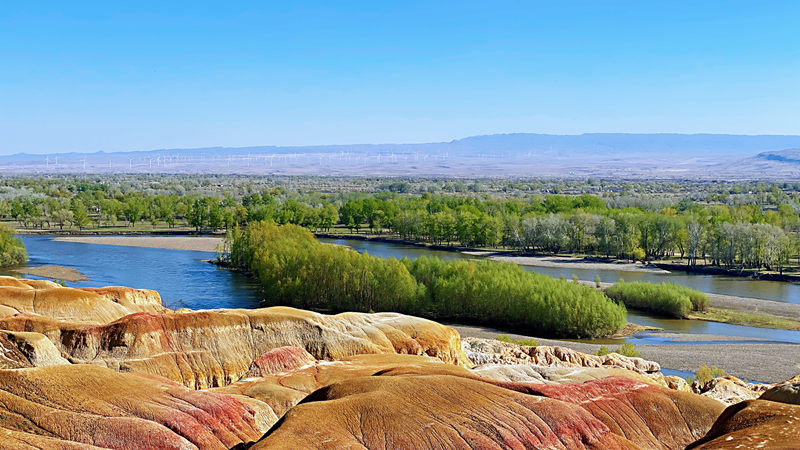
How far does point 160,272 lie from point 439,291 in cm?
4007

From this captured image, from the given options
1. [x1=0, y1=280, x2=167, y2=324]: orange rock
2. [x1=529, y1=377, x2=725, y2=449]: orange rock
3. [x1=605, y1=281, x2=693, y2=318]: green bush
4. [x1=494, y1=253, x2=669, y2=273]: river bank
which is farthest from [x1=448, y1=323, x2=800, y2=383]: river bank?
[x1=494, y1=253, x2=669, y2=273]: river bank

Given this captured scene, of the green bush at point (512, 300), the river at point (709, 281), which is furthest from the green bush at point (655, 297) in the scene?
the river at point (709, 281)

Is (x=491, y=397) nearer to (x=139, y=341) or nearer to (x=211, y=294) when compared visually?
(x=139, y=341)

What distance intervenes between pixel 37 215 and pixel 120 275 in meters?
76.1

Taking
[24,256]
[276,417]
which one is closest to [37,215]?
[24,256]

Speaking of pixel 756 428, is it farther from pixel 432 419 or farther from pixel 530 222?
pixel 530 222

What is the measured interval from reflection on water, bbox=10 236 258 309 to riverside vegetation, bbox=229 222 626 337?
16.6 ft

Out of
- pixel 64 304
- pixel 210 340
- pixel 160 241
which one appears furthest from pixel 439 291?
pixel 160 241

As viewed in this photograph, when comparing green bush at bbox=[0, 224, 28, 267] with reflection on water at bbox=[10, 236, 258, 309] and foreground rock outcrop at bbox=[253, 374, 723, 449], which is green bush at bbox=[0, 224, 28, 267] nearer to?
reflection on water at bbox=[10, 236, 258, 309]

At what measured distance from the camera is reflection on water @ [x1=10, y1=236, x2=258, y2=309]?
82500mm

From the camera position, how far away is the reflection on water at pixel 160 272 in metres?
82.5

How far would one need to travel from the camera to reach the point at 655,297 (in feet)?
263

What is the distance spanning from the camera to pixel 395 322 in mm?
47594

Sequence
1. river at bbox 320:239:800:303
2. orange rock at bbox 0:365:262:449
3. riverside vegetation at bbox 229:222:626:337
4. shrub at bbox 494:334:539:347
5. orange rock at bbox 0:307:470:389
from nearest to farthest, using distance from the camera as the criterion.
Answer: orange rock at bbox 0:365:262:449
orange rock at bbox 0:307:470:389
shrub at bbox 494:334:539:347
riverside vegetation at bbox 229:222:626:337
river at bbox 320:239:800:303
